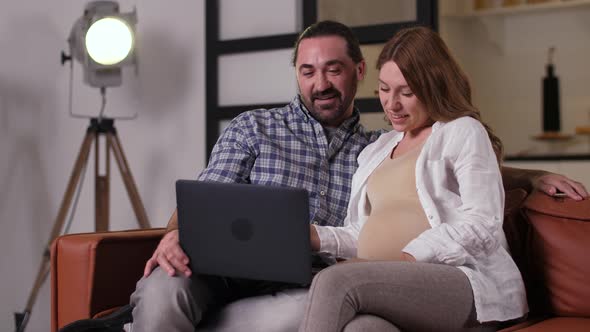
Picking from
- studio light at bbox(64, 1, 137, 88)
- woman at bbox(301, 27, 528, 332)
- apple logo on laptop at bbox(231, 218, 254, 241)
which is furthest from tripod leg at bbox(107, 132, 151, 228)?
apple logo on laptop at bbox(231, 218, 254, 241)

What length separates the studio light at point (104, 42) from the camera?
3697 millimetres

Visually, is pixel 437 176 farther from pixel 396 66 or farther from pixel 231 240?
pixel 231 240

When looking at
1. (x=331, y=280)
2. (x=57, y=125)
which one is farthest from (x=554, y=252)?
(x=57, y=125)

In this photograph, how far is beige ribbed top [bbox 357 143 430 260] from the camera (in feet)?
6.14

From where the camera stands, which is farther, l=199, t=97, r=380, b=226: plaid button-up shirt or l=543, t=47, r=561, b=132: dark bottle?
l=543, t=47, r=561, b=132: dark bottle

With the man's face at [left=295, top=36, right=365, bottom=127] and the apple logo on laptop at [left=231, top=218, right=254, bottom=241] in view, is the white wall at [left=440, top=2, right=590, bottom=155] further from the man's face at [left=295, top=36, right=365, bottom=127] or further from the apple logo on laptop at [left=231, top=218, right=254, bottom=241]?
the apple logo on laptop at [left=231, top=218, right=254, bottom=241]

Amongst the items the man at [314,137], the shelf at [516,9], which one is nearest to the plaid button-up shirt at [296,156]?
the man at [314,137]

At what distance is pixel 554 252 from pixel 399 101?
496 mm

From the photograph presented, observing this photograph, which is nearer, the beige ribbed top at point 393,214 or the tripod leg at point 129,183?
the beige ribbed top at point 393,214

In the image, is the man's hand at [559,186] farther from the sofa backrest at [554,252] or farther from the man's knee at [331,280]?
the man's knee at [331,280]

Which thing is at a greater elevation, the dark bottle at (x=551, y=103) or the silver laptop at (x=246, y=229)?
the dark bottle at (x=551, y=103)

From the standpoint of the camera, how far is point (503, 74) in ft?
17.9

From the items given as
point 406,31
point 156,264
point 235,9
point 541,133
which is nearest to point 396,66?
point 406,31

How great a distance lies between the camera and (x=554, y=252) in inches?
76.5
